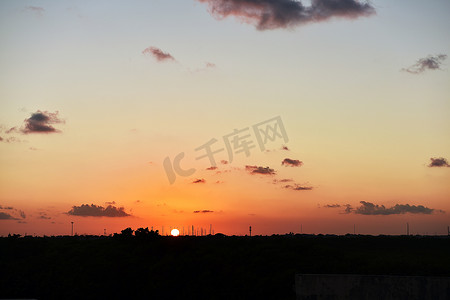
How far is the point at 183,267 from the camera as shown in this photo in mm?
50375

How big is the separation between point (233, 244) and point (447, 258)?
832 inches

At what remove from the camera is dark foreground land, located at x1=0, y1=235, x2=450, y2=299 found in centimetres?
4709

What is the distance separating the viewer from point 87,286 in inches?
1916

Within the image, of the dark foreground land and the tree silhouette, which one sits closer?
the dark foreground land

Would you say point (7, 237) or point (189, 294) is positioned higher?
point (7, 237)

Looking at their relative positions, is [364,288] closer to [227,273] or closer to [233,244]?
[227,273]

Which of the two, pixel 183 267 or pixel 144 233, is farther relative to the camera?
pixel 144 233

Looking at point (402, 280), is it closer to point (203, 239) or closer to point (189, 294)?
point (189, 294)

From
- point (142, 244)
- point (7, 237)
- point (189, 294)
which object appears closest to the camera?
point (189, 294)

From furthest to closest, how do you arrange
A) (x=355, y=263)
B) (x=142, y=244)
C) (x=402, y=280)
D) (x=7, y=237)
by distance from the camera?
(x=7, y=237) < (x=142, y=244) < (x=355, y=263) < (x=402, y=280)

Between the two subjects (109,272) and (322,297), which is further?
(109,272)

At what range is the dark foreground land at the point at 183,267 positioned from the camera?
47094 millimetres

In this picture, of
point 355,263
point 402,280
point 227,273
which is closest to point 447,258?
point 355,263

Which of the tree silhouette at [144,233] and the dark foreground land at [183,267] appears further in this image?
the tree silhouette at [144,233]
